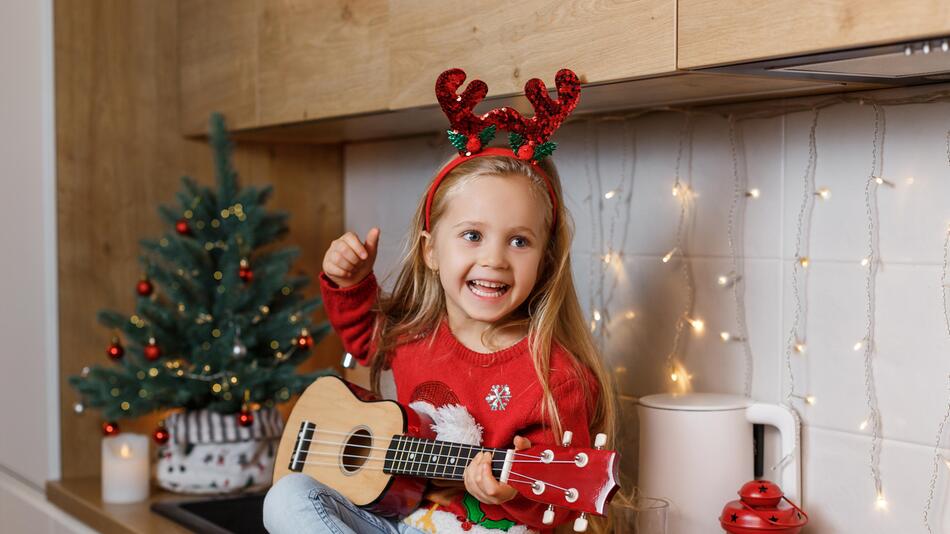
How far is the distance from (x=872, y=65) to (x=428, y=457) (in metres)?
0.61

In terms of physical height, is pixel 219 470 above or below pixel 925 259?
below

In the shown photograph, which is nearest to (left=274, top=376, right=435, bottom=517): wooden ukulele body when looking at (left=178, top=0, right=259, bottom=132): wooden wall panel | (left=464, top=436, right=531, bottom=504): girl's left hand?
(left=464, top=436, right=531, bottom=504): girl's left hand

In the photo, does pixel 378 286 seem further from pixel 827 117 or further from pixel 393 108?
pixel 827 117

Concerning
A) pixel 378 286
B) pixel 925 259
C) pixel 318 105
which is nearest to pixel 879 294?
pixel 925 259

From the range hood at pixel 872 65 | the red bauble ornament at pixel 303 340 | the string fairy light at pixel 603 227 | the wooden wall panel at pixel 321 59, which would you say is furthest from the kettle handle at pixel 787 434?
the red bauble ornament at pixel 303 340

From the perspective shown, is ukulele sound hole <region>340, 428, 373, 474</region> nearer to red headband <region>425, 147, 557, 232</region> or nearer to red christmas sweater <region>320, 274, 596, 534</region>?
red christmas sweater <region>320, 274, 596, 534</region>

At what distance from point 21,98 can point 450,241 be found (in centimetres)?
112

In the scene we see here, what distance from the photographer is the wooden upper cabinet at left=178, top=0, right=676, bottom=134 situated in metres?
1.20

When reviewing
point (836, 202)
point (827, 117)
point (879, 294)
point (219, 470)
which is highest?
point (827, 117)

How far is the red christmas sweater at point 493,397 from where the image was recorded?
4.08 ft

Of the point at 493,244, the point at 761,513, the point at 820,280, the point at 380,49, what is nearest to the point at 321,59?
the point at 380,49

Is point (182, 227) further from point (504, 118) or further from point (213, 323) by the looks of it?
point (504, 118)

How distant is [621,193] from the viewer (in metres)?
1.62

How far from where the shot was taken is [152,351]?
1.83 metres
